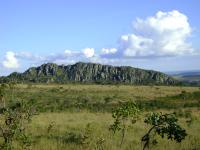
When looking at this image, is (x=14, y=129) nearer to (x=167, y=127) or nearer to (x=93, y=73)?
(x=167, y=127)

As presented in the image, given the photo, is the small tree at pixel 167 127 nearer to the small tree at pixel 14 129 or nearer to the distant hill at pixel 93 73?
the small tree at pixel 14 129

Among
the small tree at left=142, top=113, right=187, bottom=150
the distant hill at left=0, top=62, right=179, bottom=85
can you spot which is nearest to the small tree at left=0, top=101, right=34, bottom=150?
the small tree at left=142, top=113, right=187, bottom=150

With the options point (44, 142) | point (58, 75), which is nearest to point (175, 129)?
point (44, 142)

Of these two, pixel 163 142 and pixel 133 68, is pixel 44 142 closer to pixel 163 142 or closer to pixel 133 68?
pixel 163 142

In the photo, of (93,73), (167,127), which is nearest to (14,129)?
(167,127)

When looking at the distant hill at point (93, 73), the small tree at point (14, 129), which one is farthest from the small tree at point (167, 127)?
the distant hill at point (93, 73)

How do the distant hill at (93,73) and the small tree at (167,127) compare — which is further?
the distant hill at (93,73)

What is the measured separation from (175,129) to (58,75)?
152047mm

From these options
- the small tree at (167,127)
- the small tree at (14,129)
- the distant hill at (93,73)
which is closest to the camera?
the small tree at (167,127)

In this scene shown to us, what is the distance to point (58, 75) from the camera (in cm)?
16100

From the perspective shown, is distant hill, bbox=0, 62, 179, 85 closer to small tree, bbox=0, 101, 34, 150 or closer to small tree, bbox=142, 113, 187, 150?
small tree, bbox=0, 101, 34, 150

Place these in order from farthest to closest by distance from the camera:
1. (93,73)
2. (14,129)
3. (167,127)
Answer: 1. (93,73)
2. (14,129)
3. (167,127)

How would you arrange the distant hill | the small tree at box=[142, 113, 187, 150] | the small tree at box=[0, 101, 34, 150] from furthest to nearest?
the distant hill < the small tree at box=[0, 101, 34, 150] < the small tree at box=[142, 113, 187, 150]

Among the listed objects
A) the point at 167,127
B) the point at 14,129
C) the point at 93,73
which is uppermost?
the point at 93,73
